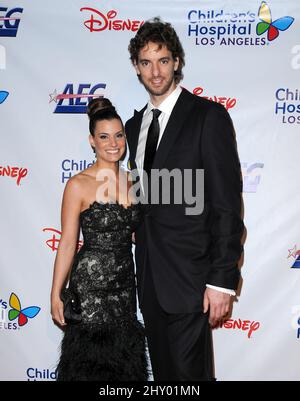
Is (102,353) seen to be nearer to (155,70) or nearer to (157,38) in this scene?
(155,70)

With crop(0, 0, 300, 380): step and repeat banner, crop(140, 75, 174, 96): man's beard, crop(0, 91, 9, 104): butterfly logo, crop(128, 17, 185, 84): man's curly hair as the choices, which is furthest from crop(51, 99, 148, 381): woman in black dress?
crop(0, 91, 9, 104): butterfly logo

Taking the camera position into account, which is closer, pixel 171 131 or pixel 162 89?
pixel 171 131

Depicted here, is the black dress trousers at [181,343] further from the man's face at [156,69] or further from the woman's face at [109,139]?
the man's face at [156,69]

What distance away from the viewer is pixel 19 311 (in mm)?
2811

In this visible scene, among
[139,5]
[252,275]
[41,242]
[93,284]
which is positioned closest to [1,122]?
[41,242]

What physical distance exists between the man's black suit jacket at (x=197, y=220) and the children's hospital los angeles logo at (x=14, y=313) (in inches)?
41.0

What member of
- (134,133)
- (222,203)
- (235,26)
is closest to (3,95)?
(134,133)

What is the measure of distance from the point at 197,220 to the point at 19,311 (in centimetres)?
138

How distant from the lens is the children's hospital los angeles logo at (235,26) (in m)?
2.60

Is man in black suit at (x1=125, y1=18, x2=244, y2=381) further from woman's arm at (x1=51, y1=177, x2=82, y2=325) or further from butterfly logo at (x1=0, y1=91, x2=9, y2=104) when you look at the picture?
butterfly logo at (x1=0, y1=91, x2=9, y2=104)

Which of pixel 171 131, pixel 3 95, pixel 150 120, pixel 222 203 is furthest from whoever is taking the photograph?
pixel 3 95

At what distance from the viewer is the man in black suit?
1948 millimetres

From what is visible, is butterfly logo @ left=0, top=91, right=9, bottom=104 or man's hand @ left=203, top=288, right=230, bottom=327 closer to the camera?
man's hand @ left=203, top=288, right=230, bottom=327

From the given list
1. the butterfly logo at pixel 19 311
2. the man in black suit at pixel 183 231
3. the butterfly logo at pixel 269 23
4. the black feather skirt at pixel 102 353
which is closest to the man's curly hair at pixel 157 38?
the man in black suit at pixel 183 231
